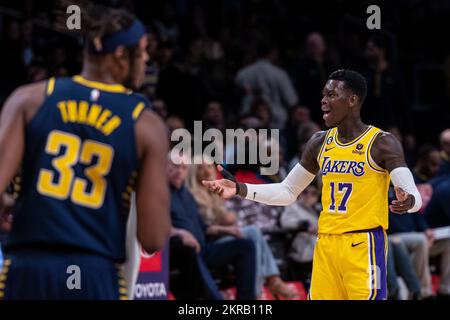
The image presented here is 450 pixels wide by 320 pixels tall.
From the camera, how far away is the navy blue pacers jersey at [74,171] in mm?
3537

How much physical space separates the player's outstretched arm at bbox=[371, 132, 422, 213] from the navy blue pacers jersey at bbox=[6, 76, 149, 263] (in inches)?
98.5

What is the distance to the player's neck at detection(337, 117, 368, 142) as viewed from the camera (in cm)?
625

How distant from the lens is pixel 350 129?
20.6ft

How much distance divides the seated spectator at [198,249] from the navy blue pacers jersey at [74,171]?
15.5 feet

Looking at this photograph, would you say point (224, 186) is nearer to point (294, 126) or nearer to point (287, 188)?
point (287, 188)

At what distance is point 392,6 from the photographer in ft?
50.9

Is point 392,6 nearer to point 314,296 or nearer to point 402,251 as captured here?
point 402,251

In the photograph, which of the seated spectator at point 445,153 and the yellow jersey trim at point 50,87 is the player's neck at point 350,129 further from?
the seated spectator at point 445,153

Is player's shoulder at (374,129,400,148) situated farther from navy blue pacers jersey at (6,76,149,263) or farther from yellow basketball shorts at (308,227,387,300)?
navy blue pacers jersey at (6,76,149,263)

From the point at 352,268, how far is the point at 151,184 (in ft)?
9.07

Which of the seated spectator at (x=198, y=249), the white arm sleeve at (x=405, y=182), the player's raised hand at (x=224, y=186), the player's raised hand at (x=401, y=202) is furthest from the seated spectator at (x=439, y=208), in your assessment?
the player's raised hand at (x=224, y=186)

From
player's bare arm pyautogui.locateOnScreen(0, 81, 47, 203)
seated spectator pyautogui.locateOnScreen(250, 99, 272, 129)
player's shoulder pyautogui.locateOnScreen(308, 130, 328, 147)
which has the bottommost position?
player's bare arm pyautogui.locateOnScreen(0, 81, 47, 203)

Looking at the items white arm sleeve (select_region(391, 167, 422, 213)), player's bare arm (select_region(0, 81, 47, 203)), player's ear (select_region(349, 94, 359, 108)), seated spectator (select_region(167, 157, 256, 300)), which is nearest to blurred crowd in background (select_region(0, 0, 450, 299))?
seated spectator (select_region(167, 157, 256, 300))
